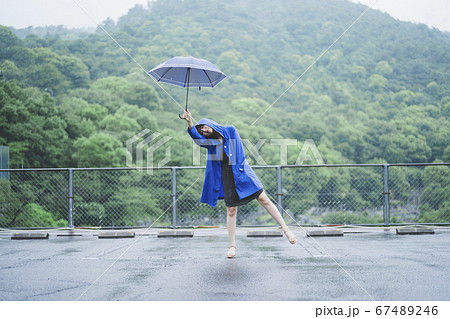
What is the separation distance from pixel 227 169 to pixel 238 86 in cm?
4958

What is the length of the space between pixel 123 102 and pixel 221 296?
49.3 metres

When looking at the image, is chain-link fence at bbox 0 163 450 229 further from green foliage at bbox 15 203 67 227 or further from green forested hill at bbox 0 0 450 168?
green forested hill at bbox 0 0 450 168

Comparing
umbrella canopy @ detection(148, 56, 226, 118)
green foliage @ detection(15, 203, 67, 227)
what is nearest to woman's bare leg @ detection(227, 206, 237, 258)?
umbrella canopy @ detection(148, 56, 226, 118)

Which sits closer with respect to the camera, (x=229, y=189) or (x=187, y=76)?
(x=229, y=189)

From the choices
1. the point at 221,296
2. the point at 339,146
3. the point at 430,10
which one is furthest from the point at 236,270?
the point at 430,10

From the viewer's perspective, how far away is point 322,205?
58.3ft

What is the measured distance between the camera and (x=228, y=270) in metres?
4.84

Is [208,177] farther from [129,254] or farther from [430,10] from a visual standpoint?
[430,10]

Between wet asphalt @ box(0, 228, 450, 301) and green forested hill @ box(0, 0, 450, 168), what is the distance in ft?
116

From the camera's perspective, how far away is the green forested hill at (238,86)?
149ft

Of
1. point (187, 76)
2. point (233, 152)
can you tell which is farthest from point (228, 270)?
point (187, 76)

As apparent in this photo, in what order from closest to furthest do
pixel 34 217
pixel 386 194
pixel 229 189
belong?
pixel 229 189 < pixel 386 194 < pixel 34 217

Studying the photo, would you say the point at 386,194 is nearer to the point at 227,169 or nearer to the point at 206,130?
the point at 227,169
